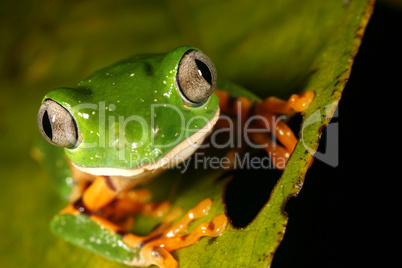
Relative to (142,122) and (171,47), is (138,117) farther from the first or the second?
(171,47)

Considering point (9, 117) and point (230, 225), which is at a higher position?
point (9, 117)

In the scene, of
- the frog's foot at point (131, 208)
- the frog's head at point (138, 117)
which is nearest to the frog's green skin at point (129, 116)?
the frog's head at point (138, 117)

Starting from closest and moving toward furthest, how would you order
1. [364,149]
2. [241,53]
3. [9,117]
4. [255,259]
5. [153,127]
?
[255,259] < [153,127] < [364,149] < [241,53] < [9,117]

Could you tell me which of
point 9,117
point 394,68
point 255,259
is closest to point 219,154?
point 255,259

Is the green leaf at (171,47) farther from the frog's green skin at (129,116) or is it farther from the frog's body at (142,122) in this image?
the frog's green skin at (129,116)

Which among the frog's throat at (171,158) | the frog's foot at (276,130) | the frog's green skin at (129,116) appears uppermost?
the frog's green skin at (129,116)

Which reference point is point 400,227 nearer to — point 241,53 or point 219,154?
point 219,154

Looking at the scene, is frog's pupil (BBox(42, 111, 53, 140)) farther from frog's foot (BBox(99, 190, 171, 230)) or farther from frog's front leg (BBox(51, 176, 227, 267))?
frog's foot (BBox(99, 190, 171, 230))

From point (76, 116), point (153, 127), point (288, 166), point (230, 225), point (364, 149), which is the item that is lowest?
point (364, 149)

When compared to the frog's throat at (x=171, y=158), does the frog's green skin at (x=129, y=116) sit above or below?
above
